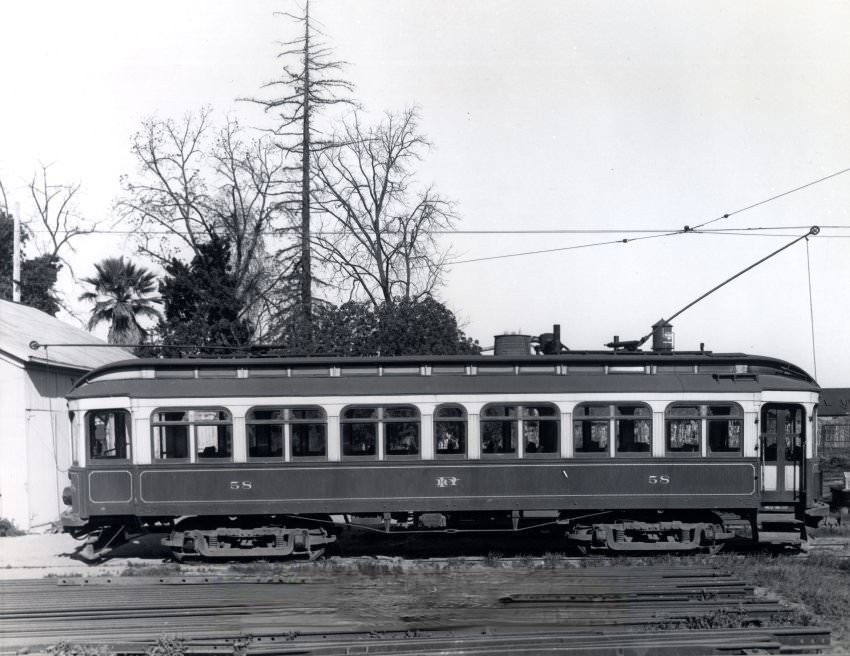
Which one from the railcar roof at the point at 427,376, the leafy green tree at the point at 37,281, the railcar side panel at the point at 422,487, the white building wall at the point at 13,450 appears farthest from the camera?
the leafy green tree at the point at 37,281

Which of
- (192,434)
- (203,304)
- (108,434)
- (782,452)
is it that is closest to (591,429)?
(782,452)

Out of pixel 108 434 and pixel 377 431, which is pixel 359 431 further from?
pixel 108 434

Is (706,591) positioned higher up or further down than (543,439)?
further down

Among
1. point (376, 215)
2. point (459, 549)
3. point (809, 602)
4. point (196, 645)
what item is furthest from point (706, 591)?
point (376, 215)

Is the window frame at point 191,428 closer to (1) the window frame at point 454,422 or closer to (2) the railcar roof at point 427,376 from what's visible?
(2) the railcar roof at point 427,376

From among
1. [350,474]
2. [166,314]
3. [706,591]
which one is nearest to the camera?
[706,591]

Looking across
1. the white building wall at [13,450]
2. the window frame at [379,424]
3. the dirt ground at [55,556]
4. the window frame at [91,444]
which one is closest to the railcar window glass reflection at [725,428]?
the window frame at [379,424]

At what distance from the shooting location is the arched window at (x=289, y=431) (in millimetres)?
12969

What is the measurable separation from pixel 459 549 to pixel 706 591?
5079 mm

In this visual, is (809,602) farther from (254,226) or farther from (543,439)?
(254,226)

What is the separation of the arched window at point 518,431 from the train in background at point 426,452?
0.08 feet

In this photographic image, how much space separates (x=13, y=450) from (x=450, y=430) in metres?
10.0

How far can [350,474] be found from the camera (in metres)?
12.9

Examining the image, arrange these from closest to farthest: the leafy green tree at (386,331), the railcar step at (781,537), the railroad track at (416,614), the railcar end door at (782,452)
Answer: the railroad track at (416,614) → the railcar step at (781,537) → the railcar end door at (782,452) → the leafy green tree at (386,331)
